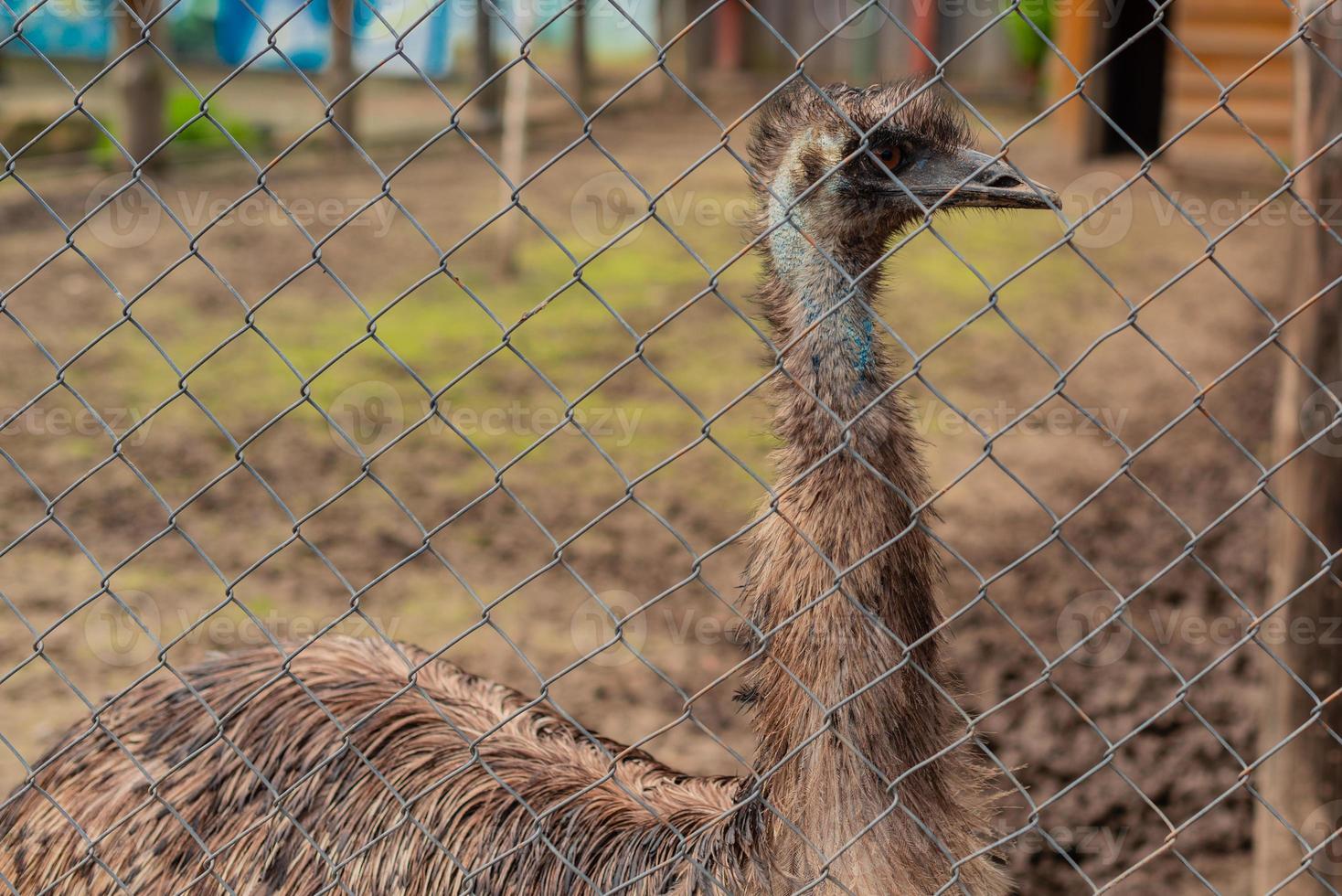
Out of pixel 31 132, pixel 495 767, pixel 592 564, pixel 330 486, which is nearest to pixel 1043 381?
pixel 592 564

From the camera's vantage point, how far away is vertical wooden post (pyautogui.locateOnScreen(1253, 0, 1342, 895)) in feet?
11.7

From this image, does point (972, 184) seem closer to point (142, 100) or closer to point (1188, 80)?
point (142, 100)

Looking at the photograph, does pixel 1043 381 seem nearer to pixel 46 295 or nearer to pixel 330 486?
pixel 330 486

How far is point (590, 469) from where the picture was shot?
691 cm

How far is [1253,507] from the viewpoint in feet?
21.3

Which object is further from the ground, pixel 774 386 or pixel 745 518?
pixel 774 386

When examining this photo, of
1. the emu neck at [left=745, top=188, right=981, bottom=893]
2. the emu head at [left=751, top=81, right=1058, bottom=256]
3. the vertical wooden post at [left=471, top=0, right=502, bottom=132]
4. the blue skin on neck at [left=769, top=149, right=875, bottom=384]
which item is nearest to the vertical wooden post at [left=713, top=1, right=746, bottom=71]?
the vertical wooden post at [left=471, top=0, right=502, bottom=132]

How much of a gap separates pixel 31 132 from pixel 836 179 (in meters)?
10.7

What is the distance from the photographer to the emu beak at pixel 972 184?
7.85 feet

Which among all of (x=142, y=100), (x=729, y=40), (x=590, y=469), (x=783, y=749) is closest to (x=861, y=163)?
(x=783, y=749)

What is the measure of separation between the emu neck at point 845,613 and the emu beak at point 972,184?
Result: 253mm

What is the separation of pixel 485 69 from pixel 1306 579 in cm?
998

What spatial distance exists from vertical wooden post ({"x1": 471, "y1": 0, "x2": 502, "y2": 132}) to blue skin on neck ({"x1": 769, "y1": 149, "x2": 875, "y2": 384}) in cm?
905

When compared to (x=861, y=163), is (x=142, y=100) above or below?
above
